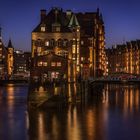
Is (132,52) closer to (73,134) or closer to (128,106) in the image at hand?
(128,106)

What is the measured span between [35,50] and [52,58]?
12.7 m

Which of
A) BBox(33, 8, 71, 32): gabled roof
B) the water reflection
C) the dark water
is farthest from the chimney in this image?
the water reflection

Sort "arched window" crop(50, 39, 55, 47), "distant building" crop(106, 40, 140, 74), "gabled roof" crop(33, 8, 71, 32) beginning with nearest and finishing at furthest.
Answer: "arched window" crop(50, 39, 55, 47) < "gabled roof" crop(33, 8, 71, 32) < "distant building" crop(106, 40, 140, 74)

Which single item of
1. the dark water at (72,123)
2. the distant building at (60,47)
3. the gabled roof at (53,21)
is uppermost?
the gabled roof at (53,21)

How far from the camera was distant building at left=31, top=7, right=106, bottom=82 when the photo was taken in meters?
78.2

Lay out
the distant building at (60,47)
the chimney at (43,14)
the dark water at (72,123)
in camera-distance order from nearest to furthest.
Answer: the dark water at (72,123), the distant building at (60,47), the chimney at (43,14)

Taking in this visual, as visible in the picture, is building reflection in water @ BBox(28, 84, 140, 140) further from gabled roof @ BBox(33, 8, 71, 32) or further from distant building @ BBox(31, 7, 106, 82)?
gabled roof @ BBox(33, 8, 71, 32)

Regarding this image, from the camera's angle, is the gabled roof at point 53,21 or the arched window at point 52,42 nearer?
the arched window at point 52,42

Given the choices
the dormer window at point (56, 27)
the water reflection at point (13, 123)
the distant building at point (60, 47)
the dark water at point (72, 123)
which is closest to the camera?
the dark water at point (72, 123)

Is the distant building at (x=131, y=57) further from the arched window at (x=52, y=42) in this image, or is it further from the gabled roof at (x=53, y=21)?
the arched window at (x=52, y=42)

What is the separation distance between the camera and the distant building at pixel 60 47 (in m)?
78.2

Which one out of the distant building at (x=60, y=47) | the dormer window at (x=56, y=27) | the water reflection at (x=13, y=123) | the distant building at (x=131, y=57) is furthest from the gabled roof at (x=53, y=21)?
the distant building at (x=131, y=57)

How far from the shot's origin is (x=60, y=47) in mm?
92250

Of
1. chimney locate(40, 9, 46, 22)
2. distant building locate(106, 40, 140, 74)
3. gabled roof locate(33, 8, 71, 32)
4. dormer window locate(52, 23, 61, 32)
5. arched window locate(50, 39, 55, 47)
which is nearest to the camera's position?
dormer window locate(52, 23, 61, 32)
